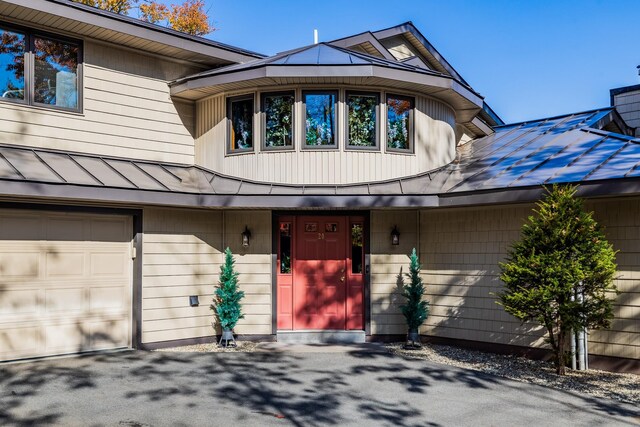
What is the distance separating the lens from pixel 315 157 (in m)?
10.6

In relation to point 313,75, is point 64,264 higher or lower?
lower

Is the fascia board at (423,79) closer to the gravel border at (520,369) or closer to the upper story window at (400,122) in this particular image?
the upper story window at (400,122)

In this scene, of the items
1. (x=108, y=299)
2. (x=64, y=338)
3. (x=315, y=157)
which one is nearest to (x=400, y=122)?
(x=315, y=157)

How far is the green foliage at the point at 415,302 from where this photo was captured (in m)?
10.3

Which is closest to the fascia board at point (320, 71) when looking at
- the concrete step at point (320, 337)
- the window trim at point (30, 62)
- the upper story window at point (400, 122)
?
the upper story window at point (400, 122)

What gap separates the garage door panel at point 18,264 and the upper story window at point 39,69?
8.01ft

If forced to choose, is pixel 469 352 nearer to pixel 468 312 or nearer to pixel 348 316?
pixel 468 312

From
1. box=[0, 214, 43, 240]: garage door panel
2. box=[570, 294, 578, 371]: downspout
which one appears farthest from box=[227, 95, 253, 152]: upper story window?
box=[570, 294, 578, 371]: downspout

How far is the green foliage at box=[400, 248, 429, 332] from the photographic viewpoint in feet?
33.7

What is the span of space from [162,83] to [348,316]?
18.3ft

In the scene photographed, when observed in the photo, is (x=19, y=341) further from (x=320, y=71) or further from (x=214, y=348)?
(x=320, y=71)

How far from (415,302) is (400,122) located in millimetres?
3351

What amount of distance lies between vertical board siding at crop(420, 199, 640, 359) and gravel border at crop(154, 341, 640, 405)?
368 millimetres

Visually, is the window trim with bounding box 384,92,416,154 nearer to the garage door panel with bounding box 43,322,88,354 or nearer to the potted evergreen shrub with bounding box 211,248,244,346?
the potted evergreen shrub with bounding box 211,248,244,346
